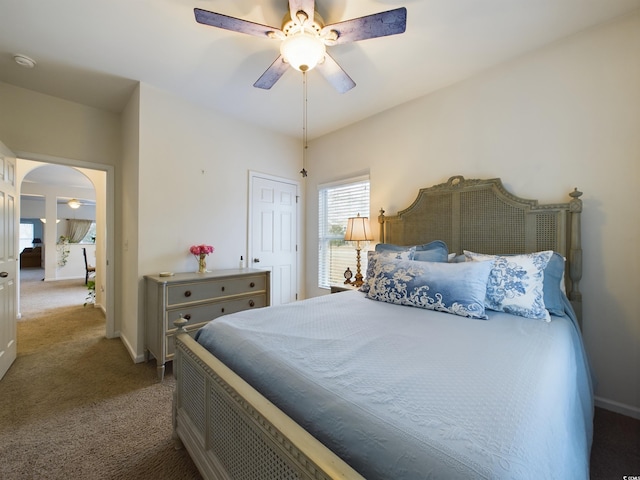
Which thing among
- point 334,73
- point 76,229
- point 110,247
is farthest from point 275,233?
point 76,229

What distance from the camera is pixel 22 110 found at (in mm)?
2758

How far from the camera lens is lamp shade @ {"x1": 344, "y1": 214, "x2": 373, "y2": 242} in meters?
3.07

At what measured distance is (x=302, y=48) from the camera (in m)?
1.65

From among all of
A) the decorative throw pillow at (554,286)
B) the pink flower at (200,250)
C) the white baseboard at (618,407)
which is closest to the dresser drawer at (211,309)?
the pink flower at (200,250)

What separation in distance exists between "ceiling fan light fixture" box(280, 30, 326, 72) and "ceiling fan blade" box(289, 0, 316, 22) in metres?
0.09

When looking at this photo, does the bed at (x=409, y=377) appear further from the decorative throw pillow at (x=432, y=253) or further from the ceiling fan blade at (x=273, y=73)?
the ceiling fan blade at (x=273, y=73)

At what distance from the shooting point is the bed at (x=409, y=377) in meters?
A: 0.68

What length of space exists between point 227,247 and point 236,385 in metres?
2.51

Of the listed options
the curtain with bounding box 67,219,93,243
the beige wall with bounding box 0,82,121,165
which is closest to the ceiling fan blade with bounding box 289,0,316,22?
the beige wall with bounding box 0,82,121,165

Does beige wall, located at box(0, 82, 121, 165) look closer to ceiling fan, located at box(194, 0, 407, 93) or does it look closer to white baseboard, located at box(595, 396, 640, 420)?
ceiling fan, located at box(194, 0, 407, 93)

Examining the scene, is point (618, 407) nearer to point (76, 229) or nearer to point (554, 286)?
point (554, 286)

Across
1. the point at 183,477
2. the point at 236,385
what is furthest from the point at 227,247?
the point at 236,385

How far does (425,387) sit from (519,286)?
4.13 ft

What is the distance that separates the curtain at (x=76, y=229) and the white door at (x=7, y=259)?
7655mm
